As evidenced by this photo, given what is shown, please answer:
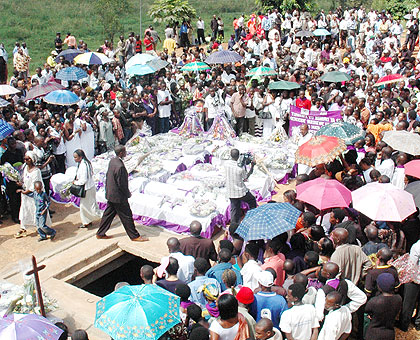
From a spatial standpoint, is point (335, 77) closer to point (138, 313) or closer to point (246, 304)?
point (246, 304)

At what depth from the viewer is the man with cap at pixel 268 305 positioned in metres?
5.53

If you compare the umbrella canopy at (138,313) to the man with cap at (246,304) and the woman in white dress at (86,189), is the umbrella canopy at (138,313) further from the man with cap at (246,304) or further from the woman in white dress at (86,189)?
the woman in white dress at (86,189)

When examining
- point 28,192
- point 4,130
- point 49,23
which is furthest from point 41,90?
point 49,23

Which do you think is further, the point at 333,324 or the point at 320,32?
the point at 320,32

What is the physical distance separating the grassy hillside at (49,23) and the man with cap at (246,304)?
1064 inches

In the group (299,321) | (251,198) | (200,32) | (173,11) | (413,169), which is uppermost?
(173,11)

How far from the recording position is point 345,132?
394 inches

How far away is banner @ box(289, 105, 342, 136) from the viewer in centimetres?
1289

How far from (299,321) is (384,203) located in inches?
103

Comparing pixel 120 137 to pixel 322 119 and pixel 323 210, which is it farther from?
pixel 323 210

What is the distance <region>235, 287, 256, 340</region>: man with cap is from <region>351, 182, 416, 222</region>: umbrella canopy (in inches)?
97.8

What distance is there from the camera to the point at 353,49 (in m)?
24.5

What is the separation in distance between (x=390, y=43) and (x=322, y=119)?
33.0ft

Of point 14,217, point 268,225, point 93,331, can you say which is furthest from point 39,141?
point 268,225
